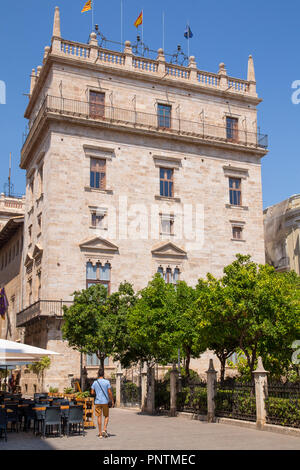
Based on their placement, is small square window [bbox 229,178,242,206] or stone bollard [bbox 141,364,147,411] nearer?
stone bollard [bbox 141,364,147,411]

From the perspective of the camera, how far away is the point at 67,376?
30.5 meters

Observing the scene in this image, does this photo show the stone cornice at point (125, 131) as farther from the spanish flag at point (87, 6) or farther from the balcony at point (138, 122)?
the spanish flag at point (87, 6)

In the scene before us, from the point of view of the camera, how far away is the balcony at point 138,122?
3391 cm

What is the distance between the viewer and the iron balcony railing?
34.0 metres

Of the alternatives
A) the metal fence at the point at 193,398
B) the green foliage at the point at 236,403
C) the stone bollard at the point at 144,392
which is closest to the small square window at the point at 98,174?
the stone bollard at the point at 144,392

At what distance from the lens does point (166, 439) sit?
46.5ft

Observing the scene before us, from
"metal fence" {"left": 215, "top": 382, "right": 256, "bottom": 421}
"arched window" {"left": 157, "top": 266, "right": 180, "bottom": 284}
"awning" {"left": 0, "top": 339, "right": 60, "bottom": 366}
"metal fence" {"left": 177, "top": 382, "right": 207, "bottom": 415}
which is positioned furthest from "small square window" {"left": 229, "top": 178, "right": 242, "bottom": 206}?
"awning" {"left": 0, "top": 339, "right": 60, "bottom": 366}

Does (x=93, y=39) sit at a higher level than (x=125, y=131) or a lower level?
higher

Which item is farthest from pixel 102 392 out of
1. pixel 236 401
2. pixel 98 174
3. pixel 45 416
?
pixel 98 174

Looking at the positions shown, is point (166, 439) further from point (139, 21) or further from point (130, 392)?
point (139, 21)

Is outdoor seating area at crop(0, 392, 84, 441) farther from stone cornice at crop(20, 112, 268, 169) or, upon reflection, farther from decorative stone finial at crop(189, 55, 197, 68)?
decorative stone finial at crop(189, 55, 197, 68)

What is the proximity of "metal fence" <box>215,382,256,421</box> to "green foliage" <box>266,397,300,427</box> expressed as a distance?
1.11 meters

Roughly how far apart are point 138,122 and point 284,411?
972 inches

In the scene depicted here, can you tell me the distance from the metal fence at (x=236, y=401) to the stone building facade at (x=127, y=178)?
13.9 m
